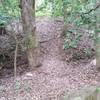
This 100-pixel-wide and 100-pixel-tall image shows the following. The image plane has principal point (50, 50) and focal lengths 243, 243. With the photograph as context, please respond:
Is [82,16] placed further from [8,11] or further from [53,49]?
[8,11]

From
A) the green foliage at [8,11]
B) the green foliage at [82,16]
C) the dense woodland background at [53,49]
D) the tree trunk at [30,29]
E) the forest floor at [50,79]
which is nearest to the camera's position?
the forest floor at [50,79]

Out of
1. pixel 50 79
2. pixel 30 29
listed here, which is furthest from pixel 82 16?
pixel 50 79

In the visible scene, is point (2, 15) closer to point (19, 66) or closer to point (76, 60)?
point (19, 66)

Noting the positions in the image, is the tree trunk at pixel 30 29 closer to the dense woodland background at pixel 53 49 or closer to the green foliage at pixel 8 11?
the dense woodland background at pixel 53 49

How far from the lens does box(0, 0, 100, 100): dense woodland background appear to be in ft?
23.7

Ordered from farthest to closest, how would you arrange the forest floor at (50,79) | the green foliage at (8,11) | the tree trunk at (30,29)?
1. the green foliage at (8,11)
2. the tree trunk at (30,29)
3. the forest floor at (50,79)

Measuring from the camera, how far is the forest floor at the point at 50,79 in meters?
6.71

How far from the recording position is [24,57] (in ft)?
30.2

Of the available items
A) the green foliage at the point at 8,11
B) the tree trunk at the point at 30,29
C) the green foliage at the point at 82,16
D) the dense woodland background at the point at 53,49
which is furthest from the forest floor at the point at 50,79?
the green foliage at the point at 8,11

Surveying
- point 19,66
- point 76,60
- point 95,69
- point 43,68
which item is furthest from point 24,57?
point 95,69

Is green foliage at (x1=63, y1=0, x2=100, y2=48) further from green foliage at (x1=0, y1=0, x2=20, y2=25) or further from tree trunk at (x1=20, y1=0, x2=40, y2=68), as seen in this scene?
green foliage at (x1=0, y1=0, x2=20, y2=25)

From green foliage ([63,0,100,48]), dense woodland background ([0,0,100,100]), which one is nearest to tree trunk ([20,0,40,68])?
dense woodland background ([0,0,100,100])

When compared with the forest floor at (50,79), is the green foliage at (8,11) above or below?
above

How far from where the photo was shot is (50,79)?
7516 millimetres
